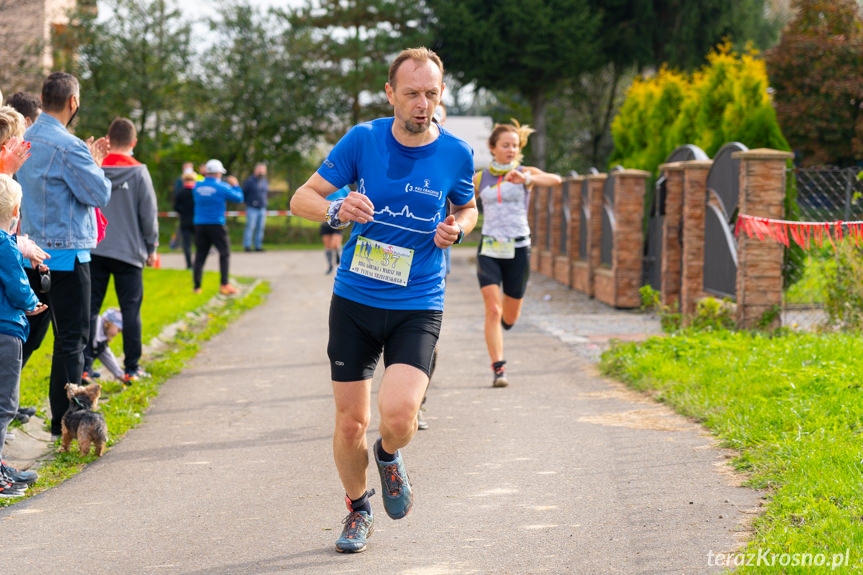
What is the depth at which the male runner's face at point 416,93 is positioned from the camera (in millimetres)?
4469

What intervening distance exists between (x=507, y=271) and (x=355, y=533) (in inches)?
183

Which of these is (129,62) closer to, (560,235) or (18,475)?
(560,235)

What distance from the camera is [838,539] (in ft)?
14.2

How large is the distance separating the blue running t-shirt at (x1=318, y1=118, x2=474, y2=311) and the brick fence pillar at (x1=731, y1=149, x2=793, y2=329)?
6512mm

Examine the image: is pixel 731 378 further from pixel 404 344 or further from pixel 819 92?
pixel 819 92

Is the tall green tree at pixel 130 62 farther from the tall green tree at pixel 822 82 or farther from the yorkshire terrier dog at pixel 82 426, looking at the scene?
the yorkshire terrier dog at pixel 82 426

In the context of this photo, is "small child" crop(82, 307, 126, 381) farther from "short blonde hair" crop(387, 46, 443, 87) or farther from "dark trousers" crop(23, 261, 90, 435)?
"short blonde hair" crop(387, 46, 443, 87)

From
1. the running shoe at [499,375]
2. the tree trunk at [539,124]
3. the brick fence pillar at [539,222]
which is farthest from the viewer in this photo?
the tree trunk at [539,124]

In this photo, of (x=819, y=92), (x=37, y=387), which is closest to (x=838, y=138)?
(x=819, y=92)

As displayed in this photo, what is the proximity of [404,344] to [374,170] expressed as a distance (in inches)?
29.4

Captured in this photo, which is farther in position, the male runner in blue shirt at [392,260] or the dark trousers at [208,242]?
the dark trousers at [208,242]

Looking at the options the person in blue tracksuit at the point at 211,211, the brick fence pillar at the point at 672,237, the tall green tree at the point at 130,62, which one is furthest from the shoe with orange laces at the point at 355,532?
the tall green tree at the point at 130,62

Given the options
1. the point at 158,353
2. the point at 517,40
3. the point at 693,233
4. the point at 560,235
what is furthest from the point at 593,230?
the point at 517,40

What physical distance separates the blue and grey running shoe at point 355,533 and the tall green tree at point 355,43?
3693cm
